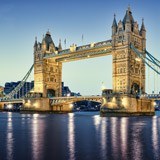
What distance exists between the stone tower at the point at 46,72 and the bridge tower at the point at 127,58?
2409 cm

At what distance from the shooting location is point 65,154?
18.2 meters

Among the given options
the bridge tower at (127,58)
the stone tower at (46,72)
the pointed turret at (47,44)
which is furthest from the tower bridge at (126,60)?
the pointed turret at (47,44)

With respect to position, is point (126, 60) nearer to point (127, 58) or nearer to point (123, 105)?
point (127, 58)

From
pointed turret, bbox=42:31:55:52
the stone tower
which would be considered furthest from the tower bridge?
pointed turret, bbox=42:31:55:52

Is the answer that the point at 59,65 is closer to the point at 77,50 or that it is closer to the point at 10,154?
the point at 77,50

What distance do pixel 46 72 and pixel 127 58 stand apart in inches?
1098

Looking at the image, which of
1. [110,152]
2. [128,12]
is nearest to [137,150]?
[110,152]

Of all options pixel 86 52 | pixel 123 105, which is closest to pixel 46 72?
pixel 86 52

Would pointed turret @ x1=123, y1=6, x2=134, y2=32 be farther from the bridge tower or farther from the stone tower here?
the stone tower

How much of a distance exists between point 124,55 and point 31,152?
48.4 m

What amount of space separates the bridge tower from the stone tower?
24.1 m

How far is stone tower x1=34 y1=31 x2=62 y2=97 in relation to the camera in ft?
281

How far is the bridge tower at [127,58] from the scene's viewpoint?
64375 mm

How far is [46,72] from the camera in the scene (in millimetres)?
85625
